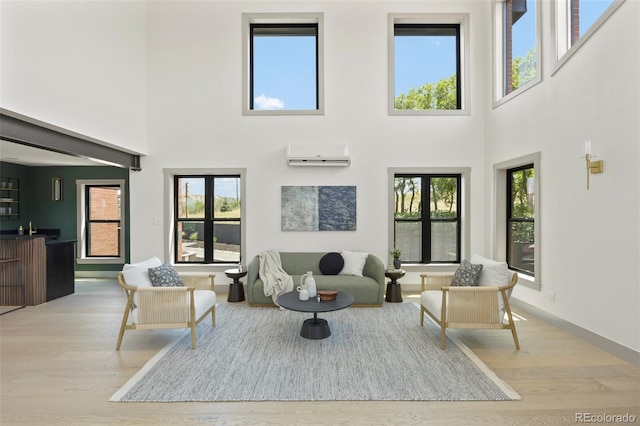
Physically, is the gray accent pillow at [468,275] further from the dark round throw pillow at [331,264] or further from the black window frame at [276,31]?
the black window frame at [276,31]

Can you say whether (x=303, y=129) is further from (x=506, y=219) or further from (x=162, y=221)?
(x=506, y=219)

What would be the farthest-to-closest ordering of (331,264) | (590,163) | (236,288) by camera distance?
(331,264) < (236,288) < (590,163)

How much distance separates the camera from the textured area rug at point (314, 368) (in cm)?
253

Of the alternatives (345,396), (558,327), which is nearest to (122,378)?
(345,396)

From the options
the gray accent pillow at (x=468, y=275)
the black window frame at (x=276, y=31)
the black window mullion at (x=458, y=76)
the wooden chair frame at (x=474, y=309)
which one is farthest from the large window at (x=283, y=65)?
the wooden chair frame at (x=474, y=309)

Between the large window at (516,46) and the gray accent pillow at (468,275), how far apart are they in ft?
8.98

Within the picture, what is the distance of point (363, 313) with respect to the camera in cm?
460

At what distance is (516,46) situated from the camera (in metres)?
5.10

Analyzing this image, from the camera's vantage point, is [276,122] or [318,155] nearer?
[318,155]

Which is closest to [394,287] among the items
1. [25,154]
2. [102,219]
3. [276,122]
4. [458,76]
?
[276,122]

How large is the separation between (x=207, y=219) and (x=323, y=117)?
9.41 ft

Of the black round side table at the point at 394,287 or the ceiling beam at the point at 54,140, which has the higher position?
the ceiling beam at the point at 54,140

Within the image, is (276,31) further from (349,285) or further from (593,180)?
(593,180)

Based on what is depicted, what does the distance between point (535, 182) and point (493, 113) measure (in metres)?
1.69
